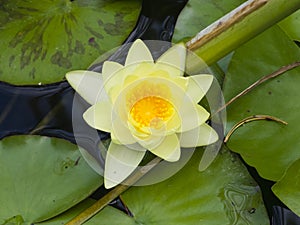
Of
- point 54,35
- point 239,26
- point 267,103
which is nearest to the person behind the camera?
point 239,26

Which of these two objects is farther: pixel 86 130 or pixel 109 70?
pixel 86 130

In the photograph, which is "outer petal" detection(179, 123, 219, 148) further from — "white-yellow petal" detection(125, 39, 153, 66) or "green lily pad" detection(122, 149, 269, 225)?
"white-yellow petal" detection(125, 39, 153, 66)

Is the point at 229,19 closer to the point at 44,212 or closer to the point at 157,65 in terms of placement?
the point at 157,65

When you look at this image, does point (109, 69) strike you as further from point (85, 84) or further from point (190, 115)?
point (190, 115)

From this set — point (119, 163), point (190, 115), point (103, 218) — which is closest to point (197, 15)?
point (190, 115)

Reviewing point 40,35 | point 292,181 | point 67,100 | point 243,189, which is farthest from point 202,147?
point 40,35
